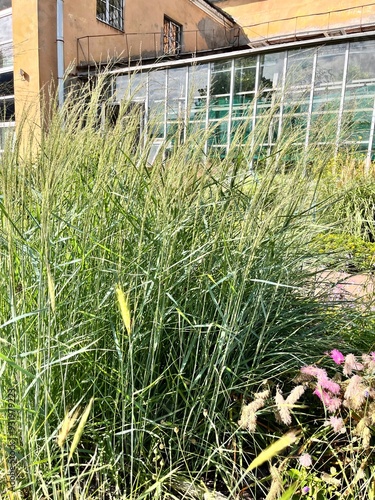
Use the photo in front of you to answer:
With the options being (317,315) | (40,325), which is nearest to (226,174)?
(317,315)

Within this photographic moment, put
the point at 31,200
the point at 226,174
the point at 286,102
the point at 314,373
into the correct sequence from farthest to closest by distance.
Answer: the point at 286,102, the point at 226,174, the point at 31,200, the point at 314,373

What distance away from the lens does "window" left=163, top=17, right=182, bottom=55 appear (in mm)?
12273

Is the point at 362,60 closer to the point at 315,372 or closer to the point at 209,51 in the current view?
the point at 209,51

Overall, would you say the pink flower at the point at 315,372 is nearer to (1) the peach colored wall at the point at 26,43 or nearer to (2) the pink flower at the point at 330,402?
(2) the pink flower at the point at 330,402

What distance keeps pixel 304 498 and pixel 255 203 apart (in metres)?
0.79

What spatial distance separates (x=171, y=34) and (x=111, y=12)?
2916 millimetres

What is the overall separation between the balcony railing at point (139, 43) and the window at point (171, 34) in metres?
0.14

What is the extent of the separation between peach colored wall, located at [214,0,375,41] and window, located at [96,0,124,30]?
217 inches

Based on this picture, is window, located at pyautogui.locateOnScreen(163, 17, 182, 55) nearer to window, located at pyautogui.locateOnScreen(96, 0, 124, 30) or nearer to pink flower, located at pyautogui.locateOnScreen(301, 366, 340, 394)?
window, located at pyautogui.locateOnScreen(96, 0, 124, 30)

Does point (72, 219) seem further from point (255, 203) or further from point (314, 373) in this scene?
point (314, 373)

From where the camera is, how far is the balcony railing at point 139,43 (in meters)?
9.23

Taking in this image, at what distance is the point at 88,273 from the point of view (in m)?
1.06

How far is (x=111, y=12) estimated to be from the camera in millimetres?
10211

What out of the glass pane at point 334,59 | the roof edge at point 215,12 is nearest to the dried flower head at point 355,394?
the glass pane at point 334,59
